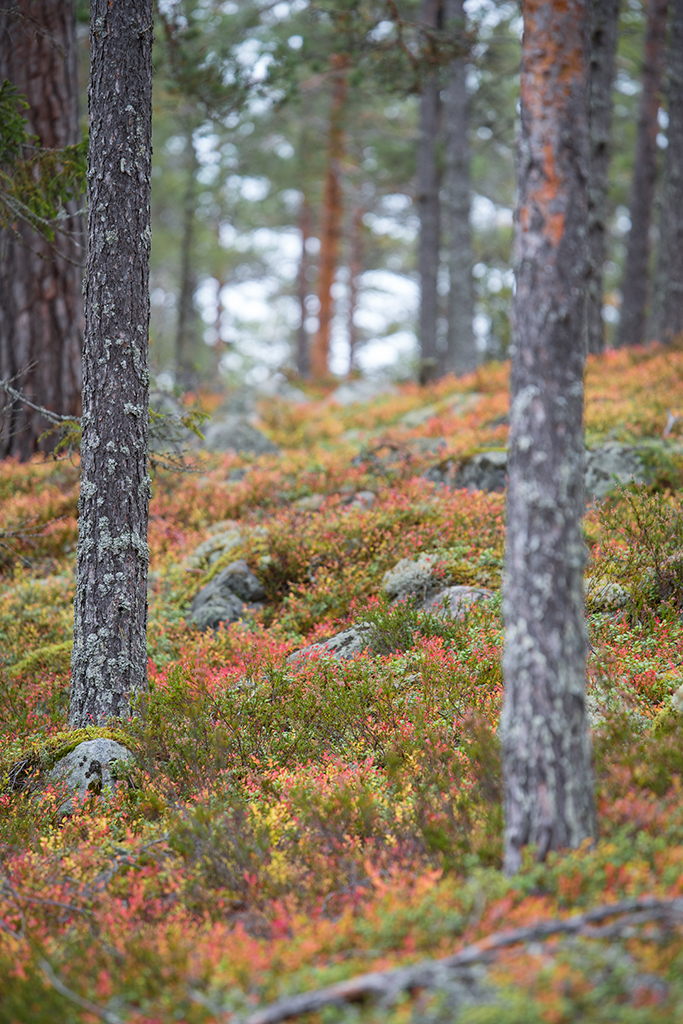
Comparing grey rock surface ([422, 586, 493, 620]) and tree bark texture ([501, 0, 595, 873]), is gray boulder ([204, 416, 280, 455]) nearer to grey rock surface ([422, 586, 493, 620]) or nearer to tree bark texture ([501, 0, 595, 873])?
grey rock surface ([422, 586, 493, 620])

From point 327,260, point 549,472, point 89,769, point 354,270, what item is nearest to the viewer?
point 549,472

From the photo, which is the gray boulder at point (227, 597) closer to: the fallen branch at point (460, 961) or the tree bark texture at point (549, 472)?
the tree bark texture at point (549, 472)

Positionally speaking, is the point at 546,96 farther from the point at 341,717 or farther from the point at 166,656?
the point at 166,656

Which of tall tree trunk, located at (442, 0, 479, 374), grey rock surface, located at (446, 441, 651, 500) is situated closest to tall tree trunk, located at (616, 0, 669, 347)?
tall tree trunk, located at (442, 0, 479, 374)

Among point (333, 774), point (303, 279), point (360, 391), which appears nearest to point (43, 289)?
point (360, 391)

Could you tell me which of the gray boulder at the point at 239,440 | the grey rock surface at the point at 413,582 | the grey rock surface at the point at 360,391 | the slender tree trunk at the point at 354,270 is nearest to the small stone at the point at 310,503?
the grey rock surface at the point at 413,582

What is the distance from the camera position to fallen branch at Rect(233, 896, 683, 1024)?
8.64 feet

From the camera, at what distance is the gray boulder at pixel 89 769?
15.1 ft

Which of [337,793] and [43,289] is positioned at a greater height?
[43,289]

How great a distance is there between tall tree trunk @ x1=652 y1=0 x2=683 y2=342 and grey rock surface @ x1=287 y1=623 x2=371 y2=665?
419 inches

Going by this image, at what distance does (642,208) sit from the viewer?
17.6 metres

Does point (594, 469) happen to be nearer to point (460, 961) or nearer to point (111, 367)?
point (111, 367)

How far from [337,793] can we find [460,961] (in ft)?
4.91

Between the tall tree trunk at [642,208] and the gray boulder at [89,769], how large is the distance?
16462 millimetres
